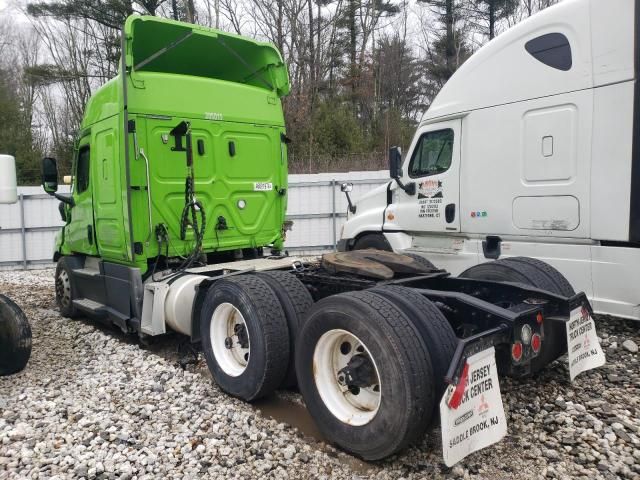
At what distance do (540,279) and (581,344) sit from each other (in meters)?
0.80

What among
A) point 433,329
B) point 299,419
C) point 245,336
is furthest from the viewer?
point 245,336

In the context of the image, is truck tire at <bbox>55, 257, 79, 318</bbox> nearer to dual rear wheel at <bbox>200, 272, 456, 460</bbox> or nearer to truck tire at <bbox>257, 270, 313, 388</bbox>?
dual rear wheel at <bbox>200, 272, 456, 460</bbox>

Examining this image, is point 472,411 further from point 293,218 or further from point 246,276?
point 293,218

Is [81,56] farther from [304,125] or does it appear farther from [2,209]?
[2,209]

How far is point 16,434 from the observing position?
351 cm

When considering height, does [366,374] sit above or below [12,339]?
above

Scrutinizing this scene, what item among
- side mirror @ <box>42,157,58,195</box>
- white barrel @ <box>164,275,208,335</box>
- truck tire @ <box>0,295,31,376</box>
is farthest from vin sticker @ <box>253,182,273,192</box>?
truck tire @ <box>0,295,31,376</box>

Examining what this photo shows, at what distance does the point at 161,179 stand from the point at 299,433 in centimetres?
320

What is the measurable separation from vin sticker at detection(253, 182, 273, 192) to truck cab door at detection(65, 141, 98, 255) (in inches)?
75.2

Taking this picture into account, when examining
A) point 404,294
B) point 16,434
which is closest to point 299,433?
point 404,294

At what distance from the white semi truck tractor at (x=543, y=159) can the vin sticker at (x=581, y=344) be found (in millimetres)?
809

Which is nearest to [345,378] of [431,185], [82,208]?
[431,185]

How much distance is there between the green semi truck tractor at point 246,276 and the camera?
2.96 meters

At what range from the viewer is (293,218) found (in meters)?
13.5
